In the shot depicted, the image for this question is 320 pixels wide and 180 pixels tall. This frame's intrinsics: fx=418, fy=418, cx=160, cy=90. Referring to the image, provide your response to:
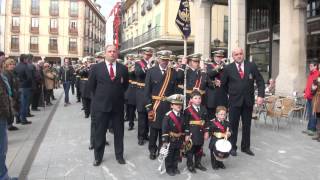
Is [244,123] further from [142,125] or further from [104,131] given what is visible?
[104,131]

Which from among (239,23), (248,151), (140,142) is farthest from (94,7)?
(248,151)

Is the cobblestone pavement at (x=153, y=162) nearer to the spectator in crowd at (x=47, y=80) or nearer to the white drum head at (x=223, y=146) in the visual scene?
the white drum head at (x=223, y=146)

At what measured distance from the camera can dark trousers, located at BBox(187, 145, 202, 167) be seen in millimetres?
6566

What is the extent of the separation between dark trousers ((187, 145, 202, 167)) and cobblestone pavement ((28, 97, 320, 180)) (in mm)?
171

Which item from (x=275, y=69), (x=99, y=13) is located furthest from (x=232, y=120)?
(x=99, y=13)

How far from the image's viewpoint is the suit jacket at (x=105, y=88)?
6973 millimetres

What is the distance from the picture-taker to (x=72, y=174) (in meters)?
6.33

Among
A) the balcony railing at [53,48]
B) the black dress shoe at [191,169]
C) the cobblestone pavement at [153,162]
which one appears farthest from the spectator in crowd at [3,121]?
the balcony railing at [53,48]

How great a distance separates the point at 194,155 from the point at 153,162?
2.51 feet

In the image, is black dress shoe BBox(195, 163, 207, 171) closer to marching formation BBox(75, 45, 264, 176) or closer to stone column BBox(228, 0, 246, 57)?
marching formation BBox(75, 45, 264, 176)

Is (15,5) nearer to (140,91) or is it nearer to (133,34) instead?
(133,34)

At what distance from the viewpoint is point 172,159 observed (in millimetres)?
6492

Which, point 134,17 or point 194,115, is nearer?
point 194,115

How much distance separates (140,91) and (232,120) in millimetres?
2296
